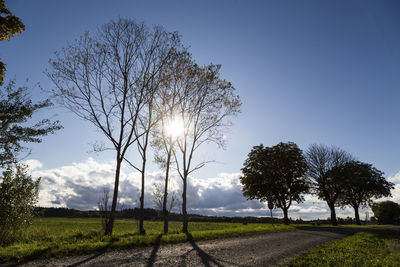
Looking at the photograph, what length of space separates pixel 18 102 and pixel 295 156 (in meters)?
37.2

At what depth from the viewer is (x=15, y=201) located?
1068 cm

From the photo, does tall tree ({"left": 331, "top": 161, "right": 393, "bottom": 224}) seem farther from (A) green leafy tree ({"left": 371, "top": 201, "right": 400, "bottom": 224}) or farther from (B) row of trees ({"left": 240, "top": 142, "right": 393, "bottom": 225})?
(A) green leafy tree ({"left": 371, "top": 201, "right": 400, "bottom": 224})

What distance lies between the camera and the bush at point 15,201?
33.1 feet

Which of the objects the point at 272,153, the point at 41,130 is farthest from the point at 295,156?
the point at 41,130

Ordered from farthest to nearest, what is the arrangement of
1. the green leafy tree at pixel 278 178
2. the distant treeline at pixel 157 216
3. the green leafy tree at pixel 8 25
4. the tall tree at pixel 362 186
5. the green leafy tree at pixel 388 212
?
the green leafy tree at pixel 388 212 < the tall tree at pixel 362 186 < the green leafy tree at pixel 278 178 < the distant treeline at pixel 157 216 < the green leafy tree at pixel 8 25

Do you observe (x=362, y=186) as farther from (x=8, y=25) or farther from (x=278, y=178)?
(x=8, y=25)

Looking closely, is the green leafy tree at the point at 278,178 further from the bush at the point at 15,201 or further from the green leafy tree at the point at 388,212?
the green leafy tree at the point at 388,212

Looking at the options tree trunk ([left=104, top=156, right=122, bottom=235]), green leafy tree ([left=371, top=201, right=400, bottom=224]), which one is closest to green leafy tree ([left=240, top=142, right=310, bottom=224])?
tree trunk ([left=104, top=156, right=122, bottom=235])

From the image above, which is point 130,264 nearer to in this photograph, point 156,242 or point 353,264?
point 156,242

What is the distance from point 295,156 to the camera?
38.0 metres

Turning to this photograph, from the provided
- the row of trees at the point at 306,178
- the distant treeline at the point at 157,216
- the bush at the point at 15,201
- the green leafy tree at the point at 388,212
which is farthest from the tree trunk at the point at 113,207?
the green leafy tree at the point at 388,212

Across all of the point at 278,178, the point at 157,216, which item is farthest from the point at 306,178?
the point at 157,216

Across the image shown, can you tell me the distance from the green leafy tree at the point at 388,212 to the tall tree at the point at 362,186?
26.6 m

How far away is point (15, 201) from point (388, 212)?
84.5 m
